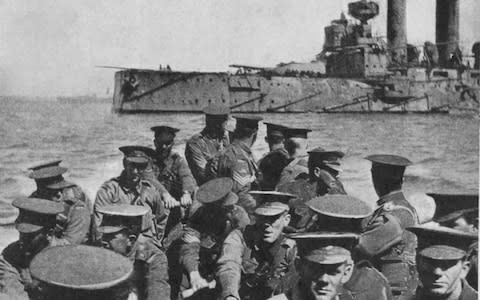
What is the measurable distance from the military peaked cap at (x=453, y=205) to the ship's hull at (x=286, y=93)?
22328 millimetres

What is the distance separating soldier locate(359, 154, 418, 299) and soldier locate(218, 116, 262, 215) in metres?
1.01

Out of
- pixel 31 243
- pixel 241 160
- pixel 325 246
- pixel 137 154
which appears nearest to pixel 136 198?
pixel 137 154

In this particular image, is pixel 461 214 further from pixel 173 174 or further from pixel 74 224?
pixel 173 174

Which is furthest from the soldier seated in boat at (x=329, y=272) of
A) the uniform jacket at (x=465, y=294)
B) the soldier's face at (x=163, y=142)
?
the soldier's face at (x=163, y=142)

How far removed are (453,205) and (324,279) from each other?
0.92 m

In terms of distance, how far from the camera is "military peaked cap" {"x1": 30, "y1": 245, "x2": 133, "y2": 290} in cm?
174

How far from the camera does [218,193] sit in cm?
322

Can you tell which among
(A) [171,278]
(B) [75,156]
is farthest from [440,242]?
(B) [75,156]

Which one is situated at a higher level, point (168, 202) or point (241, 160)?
point (241, 160)

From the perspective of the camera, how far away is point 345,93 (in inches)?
1122

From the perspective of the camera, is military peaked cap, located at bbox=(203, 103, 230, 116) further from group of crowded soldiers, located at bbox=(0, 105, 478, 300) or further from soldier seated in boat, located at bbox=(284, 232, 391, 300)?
soldier seated in boat, located at bbox=(284, 232, 391, 300)

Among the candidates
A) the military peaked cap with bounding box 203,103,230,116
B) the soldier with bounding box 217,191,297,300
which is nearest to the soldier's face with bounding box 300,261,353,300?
the soldier with bounding box 217,191,297,300

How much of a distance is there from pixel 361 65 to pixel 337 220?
27.2m

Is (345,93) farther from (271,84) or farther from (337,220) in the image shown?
(337,220)
